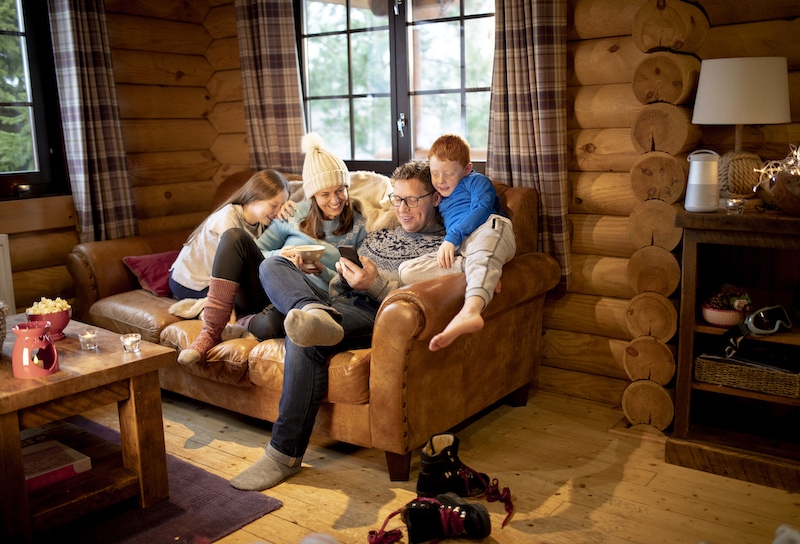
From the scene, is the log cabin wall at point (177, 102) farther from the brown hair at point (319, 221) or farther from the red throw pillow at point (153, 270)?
the brown hair at point (319, 221)

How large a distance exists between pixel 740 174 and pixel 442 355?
1.23 metres

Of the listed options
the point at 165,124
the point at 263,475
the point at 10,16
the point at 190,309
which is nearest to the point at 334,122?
the point at 165,124

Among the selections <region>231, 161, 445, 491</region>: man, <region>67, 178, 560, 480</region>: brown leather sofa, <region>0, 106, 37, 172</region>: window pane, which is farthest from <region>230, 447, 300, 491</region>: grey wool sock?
<region>0, 106, 37, 172</region>: window pane

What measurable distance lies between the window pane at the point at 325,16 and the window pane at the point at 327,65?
0.17ft

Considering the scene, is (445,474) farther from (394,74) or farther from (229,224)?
(394,74)

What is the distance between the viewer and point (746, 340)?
2.68 meters

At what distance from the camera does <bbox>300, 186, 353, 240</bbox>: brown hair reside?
10.2ft

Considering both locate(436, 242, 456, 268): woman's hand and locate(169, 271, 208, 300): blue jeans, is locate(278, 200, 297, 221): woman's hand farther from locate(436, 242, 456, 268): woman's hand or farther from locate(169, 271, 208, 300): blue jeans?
locate(436, 242, 456, 268): woman's hand

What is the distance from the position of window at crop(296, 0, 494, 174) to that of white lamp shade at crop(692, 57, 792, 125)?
1.19m

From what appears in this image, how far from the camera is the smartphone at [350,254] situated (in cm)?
276

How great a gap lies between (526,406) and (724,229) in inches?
48.6

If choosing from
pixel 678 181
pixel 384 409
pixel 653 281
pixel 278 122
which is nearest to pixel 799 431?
pixel 653 281

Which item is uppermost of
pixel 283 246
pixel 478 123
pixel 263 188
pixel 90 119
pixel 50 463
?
pixel 90 119

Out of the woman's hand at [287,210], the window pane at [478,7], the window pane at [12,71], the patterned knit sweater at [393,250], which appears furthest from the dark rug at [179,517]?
the window pane at [478,7]
